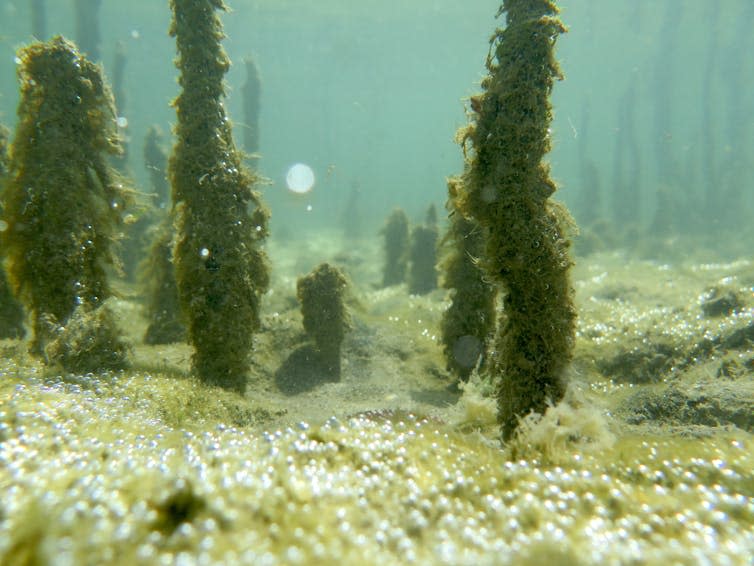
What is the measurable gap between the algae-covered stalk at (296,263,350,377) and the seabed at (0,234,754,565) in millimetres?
2851

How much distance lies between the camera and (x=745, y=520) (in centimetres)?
289

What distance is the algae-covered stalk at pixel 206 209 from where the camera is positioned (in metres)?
7.29

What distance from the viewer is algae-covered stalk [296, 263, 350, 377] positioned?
9688 millimetres

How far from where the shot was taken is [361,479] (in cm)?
334

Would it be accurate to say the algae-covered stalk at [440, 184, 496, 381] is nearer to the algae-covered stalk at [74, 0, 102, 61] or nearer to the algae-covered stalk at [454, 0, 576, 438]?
the algae-covered stalk at [454, 0, 576, 438]

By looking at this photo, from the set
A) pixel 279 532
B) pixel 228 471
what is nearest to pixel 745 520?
pixel 279 532

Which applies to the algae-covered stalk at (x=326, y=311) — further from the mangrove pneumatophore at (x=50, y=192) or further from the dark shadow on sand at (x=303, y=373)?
the mangrove pneumatophore at (x=50, y=192)

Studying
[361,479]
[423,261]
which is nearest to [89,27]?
[423,261]

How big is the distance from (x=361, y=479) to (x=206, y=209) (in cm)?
551

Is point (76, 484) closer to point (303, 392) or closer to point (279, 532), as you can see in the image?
point (279, 532)

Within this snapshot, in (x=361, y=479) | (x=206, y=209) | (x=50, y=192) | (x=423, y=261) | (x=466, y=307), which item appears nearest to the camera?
(x=361, y=479)

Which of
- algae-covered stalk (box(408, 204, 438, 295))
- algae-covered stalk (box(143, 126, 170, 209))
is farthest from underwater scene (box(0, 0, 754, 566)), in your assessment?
algae-covered stalk (box(143, 126, 170, 209))

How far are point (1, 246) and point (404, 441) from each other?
23.6ft

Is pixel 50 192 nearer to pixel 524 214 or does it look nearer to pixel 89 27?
pixel 524 214
